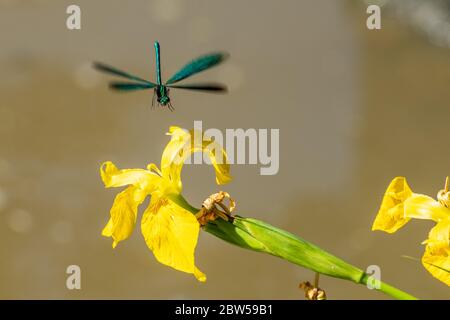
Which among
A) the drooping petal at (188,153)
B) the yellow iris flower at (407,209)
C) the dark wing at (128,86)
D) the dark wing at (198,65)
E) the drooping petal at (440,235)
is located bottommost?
the drooping petal at (440,235)

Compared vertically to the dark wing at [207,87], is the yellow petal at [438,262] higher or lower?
lower

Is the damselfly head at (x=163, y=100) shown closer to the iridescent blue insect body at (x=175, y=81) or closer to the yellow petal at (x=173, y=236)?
the iridescent blue insect body at (x=175, y=81)

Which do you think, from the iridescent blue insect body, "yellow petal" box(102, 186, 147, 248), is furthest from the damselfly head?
"yellow petal" box(102, 186, 147, 248)

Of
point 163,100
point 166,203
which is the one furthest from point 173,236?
point 163,100

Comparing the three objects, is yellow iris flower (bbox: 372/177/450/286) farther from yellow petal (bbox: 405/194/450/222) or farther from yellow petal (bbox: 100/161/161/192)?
yellow petal (bbox: 100/161/161/192)

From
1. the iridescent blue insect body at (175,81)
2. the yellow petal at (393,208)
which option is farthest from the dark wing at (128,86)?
the yellow petal at (393,208)

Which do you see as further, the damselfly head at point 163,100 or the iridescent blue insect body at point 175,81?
the damselfly head at point 163,100
